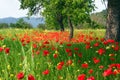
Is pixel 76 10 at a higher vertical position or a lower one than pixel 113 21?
lower

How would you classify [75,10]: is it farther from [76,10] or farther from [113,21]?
[113,21]

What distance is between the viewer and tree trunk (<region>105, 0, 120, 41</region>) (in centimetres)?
1158

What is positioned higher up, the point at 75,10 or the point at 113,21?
the point at 113,21

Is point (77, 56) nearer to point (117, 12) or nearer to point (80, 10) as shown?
point (117, 12)

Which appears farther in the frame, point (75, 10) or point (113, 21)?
point (75, 10)

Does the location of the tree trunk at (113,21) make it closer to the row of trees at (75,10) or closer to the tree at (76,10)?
the row of trees at (75,10)

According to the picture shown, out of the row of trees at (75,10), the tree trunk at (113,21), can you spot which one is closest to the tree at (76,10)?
the row of trees at (75,10)

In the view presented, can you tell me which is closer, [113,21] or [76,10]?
[113,21]

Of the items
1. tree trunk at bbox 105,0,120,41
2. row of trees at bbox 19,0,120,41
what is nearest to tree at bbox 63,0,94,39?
row of trees at bbox 19,0,120,41

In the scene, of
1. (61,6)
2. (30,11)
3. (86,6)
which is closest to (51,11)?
(61,6)

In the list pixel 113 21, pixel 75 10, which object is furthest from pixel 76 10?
pixel 113 21

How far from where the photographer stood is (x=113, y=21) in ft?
38.8

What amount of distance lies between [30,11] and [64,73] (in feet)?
110

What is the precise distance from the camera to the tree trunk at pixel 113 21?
11.6m
